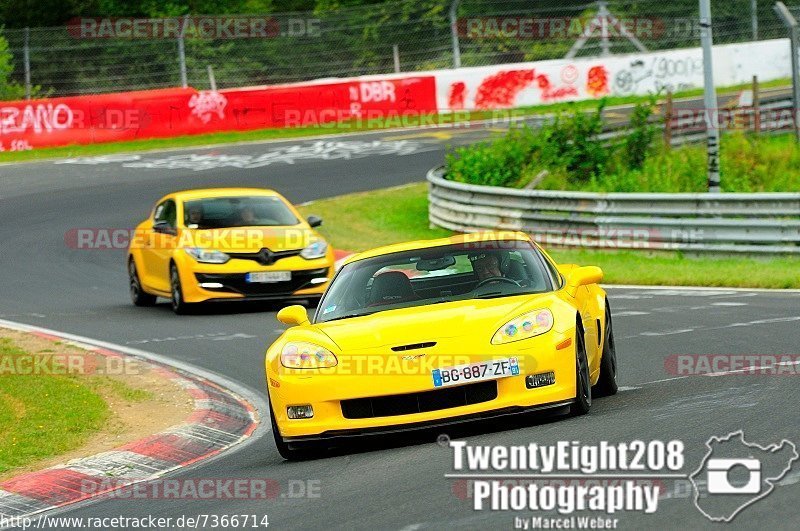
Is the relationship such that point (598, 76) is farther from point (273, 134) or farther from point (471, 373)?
point (471, 373)

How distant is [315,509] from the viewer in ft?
23.4

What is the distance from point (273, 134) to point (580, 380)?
31.1 metres

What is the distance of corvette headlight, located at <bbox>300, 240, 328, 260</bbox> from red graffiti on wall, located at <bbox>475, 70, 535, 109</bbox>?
75.6ft

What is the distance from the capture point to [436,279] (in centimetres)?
1012

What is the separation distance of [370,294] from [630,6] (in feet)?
117

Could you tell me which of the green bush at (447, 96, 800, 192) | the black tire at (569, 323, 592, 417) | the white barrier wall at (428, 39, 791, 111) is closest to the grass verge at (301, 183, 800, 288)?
the green bush at (447, 96, 800, 192)

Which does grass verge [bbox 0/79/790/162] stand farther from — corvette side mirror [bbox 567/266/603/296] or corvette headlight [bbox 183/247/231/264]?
corvette side mirror [bbox 567/266/603/296]

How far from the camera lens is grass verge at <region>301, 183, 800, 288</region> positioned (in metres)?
18.8

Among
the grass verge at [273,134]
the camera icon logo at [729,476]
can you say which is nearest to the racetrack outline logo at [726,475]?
the camera icon logo at [729,476]

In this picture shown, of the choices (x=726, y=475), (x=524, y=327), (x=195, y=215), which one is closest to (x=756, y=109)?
(x=195, y=215)

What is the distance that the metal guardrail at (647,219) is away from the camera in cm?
2014

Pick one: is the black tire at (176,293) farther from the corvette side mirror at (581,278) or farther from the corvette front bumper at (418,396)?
the corvette front bumper at (418,396)

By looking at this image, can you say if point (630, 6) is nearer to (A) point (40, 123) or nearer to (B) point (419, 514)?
(A) point (40, 123)

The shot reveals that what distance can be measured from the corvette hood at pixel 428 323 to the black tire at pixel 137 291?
1106 centimetres
